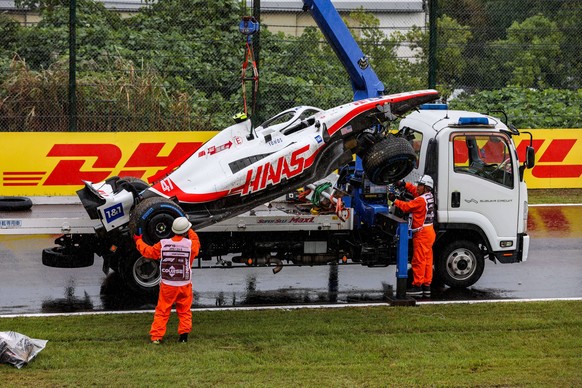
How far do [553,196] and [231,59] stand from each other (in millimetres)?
7606

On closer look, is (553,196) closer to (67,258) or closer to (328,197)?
(328,197)

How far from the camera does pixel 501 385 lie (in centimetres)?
1059

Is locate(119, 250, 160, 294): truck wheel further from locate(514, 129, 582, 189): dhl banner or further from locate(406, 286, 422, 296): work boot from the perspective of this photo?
locate(514, 129, 582, 189): dhl banner

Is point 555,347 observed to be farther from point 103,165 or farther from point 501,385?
point 103,165

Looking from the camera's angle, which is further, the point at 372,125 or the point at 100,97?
the point at 100,97

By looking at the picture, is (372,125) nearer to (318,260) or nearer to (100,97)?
(318,260)

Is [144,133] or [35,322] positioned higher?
[144,133]

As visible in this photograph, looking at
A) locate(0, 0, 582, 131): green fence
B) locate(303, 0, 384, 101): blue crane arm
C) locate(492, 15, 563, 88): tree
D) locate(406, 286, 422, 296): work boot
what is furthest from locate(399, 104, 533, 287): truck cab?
locate(492, 15, 563, 88): tree

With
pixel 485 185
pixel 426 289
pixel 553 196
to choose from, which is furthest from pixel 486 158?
pixel 553 196

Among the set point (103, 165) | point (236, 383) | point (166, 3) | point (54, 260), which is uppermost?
point (166, 3)

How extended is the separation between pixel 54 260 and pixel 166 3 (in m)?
10.7

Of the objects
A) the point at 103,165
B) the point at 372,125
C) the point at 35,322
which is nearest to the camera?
the point at 35,322

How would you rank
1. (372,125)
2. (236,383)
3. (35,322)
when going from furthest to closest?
(372,125), (35,322), (236,383)

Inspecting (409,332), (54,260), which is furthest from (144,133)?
(409,332)
